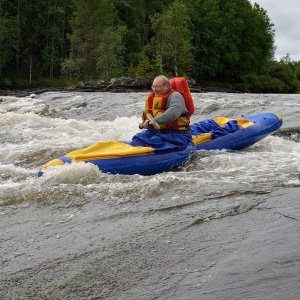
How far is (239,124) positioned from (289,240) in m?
4.25

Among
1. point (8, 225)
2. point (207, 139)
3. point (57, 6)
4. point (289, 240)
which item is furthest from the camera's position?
point (57, 6)

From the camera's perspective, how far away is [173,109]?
5906mm

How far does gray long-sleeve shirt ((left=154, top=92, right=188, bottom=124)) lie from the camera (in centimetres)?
588

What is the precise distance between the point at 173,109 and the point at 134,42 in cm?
3108

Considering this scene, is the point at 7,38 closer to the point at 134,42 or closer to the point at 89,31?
the point at 89,31

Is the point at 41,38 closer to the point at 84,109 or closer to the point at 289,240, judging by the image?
the point at 84,109

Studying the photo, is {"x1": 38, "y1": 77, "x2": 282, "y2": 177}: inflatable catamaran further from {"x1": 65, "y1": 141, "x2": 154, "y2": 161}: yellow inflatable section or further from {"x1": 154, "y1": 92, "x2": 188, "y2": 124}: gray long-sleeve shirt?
{"x1": 154, "y1": 92, "x2": 188, "y2": 124}: gray long-sleeve shirt

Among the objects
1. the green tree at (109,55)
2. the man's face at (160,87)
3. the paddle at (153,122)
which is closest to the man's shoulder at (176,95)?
the man's face at (160,87)

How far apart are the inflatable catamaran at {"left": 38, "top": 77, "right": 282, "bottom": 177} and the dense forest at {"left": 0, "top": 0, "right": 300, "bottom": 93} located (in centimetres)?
2054

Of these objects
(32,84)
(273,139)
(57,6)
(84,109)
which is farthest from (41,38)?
(273,139)

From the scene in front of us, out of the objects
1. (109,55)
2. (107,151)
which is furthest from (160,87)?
(109,55)

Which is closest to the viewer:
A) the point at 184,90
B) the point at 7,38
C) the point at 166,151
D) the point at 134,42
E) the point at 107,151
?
the point at 107,151

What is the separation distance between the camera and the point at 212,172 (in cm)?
523

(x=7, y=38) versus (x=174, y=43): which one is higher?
(x=174, y=43)
